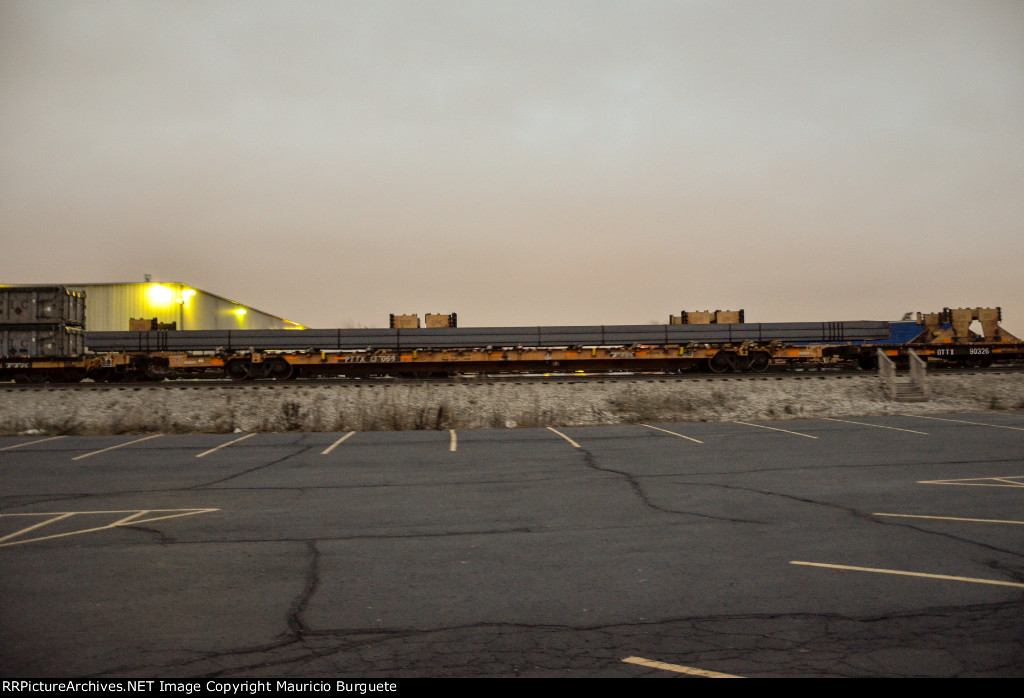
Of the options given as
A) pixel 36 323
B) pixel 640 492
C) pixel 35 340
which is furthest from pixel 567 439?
pixel 36 323

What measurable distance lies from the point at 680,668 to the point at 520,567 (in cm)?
191

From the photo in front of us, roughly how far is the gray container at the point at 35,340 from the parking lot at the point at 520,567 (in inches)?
683

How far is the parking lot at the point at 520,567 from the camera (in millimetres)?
3451

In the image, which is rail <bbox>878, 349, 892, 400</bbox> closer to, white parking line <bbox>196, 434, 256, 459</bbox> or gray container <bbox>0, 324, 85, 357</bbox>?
white parking line <bbox>196, 434, 256, 459</bbox>

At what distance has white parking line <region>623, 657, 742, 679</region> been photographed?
319 centimetres

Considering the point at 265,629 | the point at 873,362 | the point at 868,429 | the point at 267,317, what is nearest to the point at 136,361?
the point at 265,629

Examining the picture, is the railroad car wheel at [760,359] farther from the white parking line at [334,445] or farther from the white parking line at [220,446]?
the white parking line at [220,446]

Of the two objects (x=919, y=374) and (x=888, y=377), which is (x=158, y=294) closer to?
(x=888, y=377)

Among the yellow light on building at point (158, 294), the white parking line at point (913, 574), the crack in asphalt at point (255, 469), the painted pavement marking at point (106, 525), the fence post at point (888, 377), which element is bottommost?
the crack in asphalt at point (255, 469)

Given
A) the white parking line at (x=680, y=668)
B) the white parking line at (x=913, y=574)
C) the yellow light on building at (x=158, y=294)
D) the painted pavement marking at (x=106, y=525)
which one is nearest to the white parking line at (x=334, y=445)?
the painted pavement marking at (x=106, y=525)

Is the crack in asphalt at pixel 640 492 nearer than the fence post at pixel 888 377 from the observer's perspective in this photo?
Yes

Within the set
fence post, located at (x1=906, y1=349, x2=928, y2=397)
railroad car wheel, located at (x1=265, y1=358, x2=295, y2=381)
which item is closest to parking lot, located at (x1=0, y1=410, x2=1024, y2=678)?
fence post, located at (x1=906, y1=349, x2=928, y2=397)

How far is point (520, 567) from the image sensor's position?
496 cm

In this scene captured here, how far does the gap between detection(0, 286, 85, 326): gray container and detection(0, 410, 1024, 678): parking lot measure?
1804 centimetres
